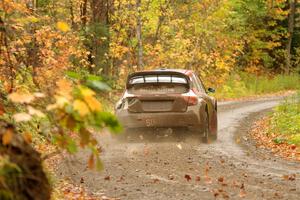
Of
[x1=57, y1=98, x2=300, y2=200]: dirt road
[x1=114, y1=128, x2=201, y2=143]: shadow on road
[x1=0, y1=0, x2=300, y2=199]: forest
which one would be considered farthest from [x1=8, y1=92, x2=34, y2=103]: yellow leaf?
[x1=114, y1=128, x2=201, y2=143]: shadow on road

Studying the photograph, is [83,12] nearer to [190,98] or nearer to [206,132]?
[206,132]

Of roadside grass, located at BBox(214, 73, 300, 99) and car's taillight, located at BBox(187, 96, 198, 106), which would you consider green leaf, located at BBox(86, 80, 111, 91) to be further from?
roadside grass, located at BBox(214, 73, 300, 99)

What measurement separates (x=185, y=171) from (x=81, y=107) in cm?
686

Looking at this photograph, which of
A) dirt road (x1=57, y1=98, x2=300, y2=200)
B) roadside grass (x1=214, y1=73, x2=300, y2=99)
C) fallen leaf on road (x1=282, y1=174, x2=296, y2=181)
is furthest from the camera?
roadside grass (x1=214, y1=73, x2=300, y2=99)

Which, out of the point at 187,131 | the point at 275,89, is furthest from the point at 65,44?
the point at 275,89

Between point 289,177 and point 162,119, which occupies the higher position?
point 289,177

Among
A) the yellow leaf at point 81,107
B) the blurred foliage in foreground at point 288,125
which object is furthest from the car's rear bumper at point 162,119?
the yellow leaf at point 81,107

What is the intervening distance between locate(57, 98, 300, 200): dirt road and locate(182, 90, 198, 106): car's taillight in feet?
3.08

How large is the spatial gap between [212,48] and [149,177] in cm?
2463

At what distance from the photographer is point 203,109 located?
14.0m

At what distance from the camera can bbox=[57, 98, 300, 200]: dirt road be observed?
8.66 meters

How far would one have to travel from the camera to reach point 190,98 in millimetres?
13617

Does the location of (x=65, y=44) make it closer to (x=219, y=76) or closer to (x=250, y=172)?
(x=250, y=172)

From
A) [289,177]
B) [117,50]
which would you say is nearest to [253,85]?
[117,50]
